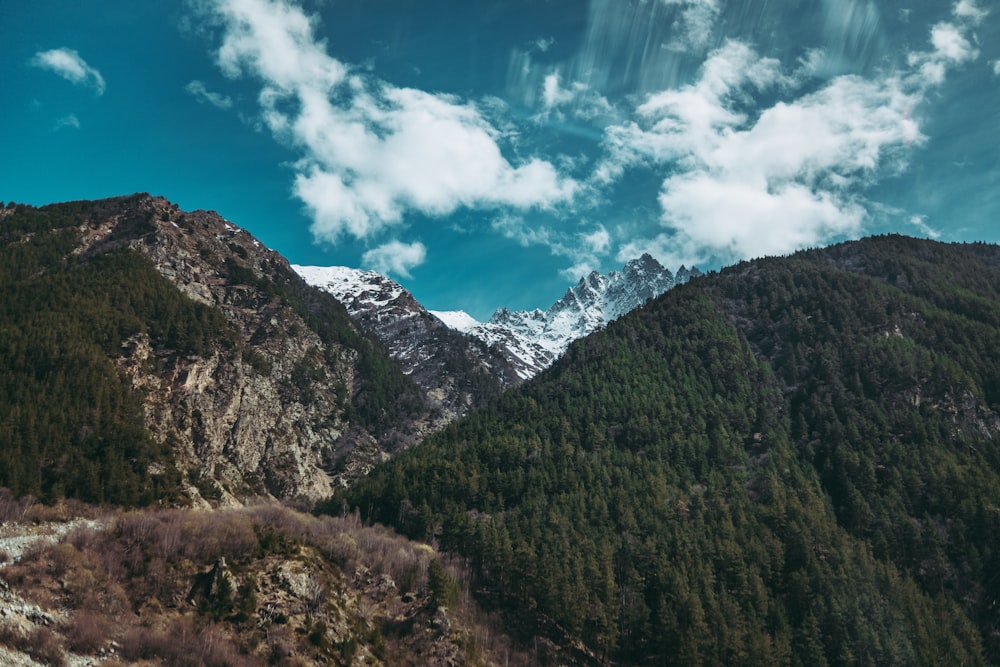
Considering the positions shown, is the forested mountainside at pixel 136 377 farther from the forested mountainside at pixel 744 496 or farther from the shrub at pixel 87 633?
the shrub at pixel 87 633

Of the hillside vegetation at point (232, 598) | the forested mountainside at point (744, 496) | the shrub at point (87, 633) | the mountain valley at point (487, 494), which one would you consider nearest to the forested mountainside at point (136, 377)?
the mountain valley at point (487, 494)

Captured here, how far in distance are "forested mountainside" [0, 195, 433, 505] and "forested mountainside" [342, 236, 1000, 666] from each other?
36639mm

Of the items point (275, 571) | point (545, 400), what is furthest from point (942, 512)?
point (275, 571)

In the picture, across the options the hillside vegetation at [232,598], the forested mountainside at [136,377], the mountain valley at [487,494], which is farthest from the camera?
the forested mountainside at [136,377]

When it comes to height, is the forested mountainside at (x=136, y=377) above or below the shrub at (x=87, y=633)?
above

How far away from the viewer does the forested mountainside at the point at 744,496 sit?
4013 inches

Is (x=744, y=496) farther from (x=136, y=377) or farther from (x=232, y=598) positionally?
(x=136, y=377)

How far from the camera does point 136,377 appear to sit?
13638cm

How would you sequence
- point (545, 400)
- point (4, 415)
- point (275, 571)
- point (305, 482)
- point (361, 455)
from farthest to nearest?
point (361, 455), point (545, 400), point (305, 482), point (4, 415), point (275, 571)

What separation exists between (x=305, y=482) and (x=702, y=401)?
10684 centimetres

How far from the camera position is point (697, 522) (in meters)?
125

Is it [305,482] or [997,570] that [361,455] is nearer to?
[305,482]

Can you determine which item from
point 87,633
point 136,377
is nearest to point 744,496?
point 87,633

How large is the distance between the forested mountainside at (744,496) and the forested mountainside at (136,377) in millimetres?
36639
